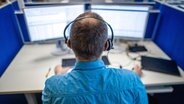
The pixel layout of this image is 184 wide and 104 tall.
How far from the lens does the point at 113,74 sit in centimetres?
75

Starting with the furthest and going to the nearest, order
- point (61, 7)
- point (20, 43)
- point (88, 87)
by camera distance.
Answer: point (20, 43)
point (61, 7)
point (88, 87)

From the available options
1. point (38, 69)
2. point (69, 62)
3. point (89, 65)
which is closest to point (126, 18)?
point (69, 62)

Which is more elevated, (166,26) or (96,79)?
(96,79)

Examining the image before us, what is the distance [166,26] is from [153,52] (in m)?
0.27

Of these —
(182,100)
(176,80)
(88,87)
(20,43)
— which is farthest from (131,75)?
(20,43)

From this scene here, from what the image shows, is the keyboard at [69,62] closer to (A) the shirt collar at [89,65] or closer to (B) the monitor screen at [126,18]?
(B) the monitor screen at [126,18]

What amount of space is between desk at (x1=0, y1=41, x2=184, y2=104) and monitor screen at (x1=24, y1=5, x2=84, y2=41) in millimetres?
180

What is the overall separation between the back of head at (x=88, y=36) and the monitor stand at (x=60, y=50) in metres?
0.91

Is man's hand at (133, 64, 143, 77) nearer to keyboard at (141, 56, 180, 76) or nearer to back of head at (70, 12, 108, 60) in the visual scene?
keyboard at (141, 56, 180, 76)

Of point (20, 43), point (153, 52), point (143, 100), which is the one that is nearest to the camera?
point (143, 100)

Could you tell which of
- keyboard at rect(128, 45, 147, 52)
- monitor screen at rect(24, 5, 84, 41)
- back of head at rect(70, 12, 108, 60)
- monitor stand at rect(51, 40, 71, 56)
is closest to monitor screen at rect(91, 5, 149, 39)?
keyboard at rect(128, 45, 147, 52)

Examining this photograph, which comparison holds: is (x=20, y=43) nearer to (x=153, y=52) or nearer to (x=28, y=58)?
(x=28, y=58)

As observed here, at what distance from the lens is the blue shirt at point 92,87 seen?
2.29 ft

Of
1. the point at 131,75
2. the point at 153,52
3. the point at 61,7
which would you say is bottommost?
the point at 153,52
